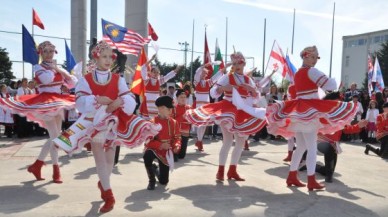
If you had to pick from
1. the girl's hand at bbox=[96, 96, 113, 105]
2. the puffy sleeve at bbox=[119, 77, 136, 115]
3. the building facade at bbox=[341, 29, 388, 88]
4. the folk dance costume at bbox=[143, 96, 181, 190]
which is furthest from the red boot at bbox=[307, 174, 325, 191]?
the building facade at bbox=[341, 29, 388, 88]

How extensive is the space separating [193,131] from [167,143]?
7448 millimetres

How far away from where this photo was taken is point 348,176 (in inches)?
253

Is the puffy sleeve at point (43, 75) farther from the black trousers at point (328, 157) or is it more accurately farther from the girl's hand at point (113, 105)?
the black trousers at point (328, 157)

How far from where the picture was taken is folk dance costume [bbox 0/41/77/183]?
5.20m

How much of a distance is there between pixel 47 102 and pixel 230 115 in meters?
2.58

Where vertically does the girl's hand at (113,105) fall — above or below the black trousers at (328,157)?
above

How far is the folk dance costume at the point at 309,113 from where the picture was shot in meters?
4.90

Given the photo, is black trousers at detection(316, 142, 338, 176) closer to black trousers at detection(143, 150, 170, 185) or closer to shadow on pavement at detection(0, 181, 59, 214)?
black trousers at detection(143, 150, 170, 185)

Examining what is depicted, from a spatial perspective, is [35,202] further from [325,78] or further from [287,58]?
[287,58]

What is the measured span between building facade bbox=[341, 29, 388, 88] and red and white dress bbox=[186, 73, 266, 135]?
5944 cm

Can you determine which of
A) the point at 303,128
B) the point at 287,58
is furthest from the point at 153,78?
the point at 303,128

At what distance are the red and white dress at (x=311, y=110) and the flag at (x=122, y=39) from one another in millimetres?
4915

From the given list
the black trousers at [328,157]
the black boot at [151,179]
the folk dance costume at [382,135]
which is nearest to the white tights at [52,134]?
the black boot at [151,179]

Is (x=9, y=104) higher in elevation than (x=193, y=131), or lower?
higher
